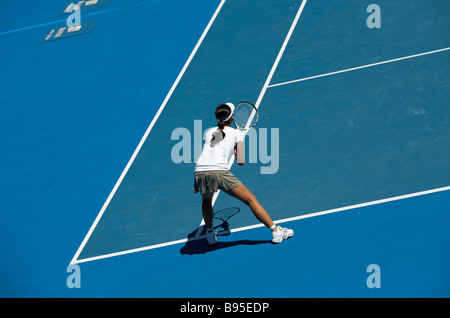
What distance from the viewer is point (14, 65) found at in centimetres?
1231

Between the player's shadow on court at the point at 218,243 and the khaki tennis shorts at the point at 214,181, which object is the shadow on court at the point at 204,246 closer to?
the player's shadow on court at the point at 218,243

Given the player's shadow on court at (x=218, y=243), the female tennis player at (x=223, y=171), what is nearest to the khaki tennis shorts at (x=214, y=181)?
the female tennis player at (x=223, y=171)

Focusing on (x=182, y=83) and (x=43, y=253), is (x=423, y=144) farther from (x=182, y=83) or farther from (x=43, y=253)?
(x=43, y=253)

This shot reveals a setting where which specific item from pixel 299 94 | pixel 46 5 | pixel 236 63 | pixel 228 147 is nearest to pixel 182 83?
pixel 236 63

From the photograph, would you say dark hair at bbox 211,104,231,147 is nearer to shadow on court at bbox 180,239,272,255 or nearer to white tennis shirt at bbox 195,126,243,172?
white tennis shirt at bbox 195,126,243,172

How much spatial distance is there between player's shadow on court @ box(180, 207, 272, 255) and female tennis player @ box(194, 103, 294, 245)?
1.70 ft

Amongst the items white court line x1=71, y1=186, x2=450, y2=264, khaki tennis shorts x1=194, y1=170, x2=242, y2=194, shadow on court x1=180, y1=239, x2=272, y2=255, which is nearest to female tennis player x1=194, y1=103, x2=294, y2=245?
khaki tennis shorts x1=194, y1=170, x2=242, y2=194

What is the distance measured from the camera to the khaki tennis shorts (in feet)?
20.1

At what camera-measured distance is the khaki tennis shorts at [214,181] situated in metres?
6.12

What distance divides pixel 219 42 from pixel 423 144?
194 inches

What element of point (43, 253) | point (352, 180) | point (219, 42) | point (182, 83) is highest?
point (219, 42)

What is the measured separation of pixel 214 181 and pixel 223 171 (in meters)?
0.16

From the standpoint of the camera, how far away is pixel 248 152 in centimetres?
812

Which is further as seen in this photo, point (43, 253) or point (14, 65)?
point (14, 65)
